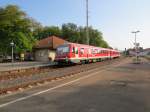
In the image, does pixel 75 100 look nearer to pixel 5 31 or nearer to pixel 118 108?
pixel 118 108

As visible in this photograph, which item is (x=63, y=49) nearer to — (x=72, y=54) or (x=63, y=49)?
(x=63, y=49)

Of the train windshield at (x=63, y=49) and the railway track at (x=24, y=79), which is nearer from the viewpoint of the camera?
the railway track at (x=24, y=79)

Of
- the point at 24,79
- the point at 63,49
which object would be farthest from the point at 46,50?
the point at 24,79

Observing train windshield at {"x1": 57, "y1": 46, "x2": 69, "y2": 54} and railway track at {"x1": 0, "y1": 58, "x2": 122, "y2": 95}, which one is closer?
railway track at {"x1": 0, "y1": 58, "x2": 122, "y2": 95}

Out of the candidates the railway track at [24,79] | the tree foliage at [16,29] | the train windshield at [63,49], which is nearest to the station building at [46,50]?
the tree foliage at [16,29]

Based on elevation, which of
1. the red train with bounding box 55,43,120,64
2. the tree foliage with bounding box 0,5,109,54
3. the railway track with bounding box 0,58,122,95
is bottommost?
the railway track with bounding box 0,58,122,95

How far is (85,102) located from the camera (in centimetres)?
884

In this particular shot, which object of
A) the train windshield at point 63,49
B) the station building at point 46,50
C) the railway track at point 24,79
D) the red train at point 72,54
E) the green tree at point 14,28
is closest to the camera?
the railway track at point 24,79

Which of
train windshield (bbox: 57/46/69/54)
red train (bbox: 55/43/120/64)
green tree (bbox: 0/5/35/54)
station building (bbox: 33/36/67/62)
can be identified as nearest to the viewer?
red train (bbox: 55/43/120/64)

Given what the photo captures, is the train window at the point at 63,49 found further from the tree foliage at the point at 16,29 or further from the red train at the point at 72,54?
the tree foliage at the point at 16,29

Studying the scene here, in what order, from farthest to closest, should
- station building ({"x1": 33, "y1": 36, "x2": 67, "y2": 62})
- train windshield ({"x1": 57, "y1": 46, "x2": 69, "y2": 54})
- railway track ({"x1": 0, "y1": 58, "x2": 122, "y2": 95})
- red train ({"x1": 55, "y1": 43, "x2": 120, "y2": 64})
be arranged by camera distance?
station building ({"x1": 33, "y1": 36, "x2": 67, "y2": 62}) → train windshield ({"x1": 57, "y1": 46, "x2": 69, "y2": 54}) → red train ({"x1": 55, "y1": 43, "x2": 120, "y2": 64}) → railway track ({"x1": 0, "y1": 58, "x2": 122, "y2": 95})

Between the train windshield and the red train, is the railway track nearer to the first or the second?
the red train

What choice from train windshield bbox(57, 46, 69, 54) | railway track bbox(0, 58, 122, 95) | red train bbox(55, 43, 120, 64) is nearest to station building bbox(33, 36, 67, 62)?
red train bbox(55, 43, 120, 64)

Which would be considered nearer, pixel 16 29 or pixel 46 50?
pixel 16 29
